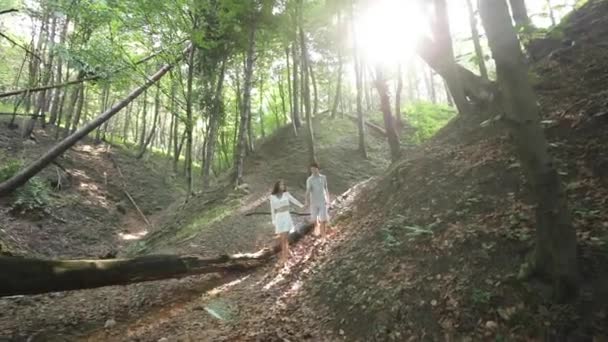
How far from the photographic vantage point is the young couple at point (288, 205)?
8.38m

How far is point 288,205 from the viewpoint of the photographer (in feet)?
28.2

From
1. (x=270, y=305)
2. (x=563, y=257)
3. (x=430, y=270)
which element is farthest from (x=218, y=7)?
(x=563, y=257)

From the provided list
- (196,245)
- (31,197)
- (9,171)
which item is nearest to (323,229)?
(196,245)

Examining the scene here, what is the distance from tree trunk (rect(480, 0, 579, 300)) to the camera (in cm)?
305

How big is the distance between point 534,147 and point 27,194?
16353 millimetres

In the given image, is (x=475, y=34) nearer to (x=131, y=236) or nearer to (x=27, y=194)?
(x=131, y=236)

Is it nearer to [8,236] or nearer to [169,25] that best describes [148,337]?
[8,236]

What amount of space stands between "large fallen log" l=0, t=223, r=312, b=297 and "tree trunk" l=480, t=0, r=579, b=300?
5.84m

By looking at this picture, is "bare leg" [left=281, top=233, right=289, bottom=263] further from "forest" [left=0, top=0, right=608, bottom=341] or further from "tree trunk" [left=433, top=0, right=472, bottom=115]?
"tree trunk" [left=433, top=0, right=472, bottom=115]

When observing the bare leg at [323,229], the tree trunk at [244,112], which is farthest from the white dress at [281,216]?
the tree trunk at [244,112]

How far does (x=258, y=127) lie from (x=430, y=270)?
33.5 metres

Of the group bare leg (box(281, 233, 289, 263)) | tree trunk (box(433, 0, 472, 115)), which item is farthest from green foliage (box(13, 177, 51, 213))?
tree trunk (box(433, 0, 472, 115))

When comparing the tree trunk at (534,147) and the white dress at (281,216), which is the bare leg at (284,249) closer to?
the white dress at (281,216)

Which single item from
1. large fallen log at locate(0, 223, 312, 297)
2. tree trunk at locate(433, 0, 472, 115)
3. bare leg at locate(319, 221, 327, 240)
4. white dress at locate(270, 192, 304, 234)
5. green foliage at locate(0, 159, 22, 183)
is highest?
tree trunk at locate(433, 0, 472, 115)
